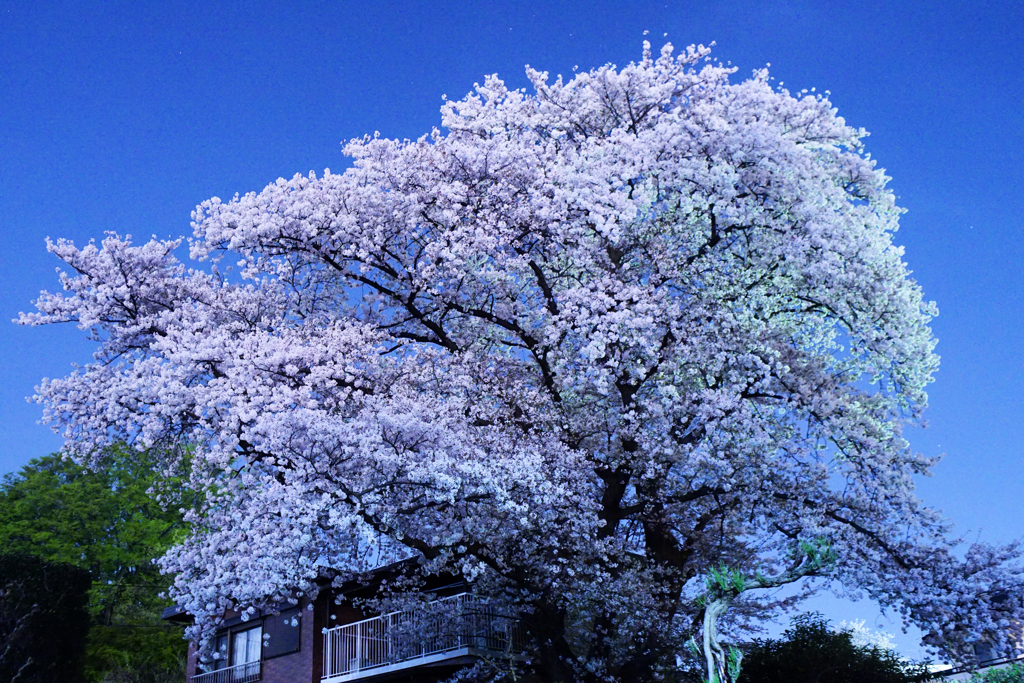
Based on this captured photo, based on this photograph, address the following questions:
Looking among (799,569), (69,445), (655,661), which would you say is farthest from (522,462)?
(69,445)

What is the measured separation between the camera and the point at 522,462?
1773 cm

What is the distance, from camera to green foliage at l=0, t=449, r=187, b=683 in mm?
36594

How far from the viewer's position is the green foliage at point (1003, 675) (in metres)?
20.4

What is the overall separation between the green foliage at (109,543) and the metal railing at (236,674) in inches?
192

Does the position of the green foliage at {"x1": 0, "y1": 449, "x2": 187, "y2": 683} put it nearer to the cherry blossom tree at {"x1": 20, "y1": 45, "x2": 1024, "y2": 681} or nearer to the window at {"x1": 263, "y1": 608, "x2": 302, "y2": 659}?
the window at {"x1": 263, "y1": 608, "x2": 302, "y2": 659}

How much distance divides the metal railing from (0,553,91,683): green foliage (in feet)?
15.3

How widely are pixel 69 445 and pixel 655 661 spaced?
13.5m

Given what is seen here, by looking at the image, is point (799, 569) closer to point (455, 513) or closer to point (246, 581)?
point (455, 513)

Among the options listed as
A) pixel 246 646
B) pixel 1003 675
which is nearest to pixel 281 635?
pixel 246 646

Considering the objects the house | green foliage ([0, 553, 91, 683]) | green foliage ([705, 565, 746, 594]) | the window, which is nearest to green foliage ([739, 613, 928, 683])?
the house

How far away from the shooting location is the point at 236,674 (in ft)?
98.8

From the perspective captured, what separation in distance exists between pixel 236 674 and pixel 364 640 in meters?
7.29

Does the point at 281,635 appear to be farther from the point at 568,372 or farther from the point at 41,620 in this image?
the point at 568,372

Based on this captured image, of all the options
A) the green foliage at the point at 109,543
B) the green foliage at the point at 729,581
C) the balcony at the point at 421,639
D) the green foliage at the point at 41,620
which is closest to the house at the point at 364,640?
the balcony at the point at 421,639
